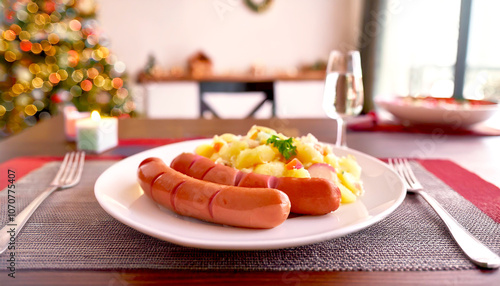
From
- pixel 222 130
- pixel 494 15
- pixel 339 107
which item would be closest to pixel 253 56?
pixel 494 15

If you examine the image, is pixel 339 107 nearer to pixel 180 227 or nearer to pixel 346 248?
pixel 346 248

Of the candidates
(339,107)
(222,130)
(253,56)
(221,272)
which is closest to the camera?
(221,272)

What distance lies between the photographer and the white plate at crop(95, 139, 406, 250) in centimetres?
63

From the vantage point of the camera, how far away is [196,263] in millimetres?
678

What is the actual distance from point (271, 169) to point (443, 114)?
4.05 ft

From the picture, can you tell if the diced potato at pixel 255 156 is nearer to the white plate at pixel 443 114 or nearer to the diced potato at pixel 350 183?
the diced potato at pixel 350 183

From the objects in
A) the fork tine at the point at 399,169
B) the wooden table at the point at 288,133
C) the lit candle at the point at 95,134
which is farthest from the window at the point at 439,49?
the lit candle at the point at 95,134

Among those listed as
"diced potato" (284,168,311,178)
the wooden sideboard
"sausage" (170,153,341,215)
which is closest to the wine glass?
"diced potato" (284,168,311,178)

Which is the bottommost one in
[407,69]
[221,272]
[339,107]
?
[221,272]

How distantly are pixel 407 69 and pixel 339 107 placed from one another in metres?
4.78

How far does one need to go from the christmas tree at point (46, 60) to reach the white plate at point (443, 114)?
4157 mm

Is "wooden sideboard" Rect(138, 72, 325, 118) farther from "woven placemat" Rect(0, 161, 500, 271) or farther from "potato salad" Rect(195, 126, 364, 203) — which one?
"woven placemat" Rect(0, 161, 500, 271)

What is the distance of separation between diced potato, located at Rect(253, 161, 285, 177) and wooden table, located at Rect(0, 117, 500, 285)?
0.32 meters

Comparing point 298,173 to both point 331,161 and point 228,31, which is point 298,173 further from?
point 228,31
